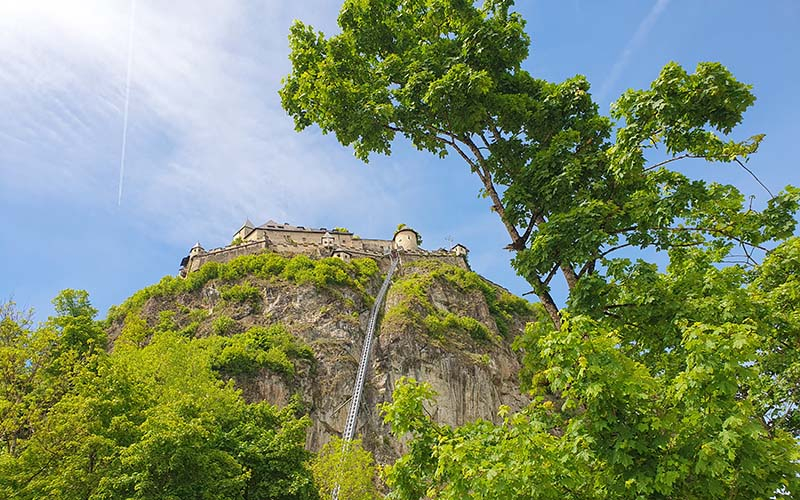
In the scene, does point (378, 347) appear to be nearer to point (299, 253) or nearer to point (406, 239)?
point (299, 253)

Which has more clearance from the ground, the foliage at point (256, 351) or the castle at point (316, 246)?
the castle at point (316, 246)

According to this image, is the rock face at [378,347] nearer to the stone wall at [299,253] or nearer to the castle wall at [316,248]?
the stone wall at [299,253]

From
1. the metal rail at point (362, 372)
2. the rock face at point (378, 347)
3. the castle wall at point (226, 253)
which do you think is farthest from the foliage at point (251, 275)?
the castle wall at point (226, 253)

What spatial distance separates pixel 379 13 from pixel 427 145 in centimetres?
253

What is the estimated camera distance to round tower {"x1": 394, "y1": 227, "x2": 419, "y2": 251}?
7644cm

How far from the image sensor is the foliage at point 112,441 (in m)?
14.4

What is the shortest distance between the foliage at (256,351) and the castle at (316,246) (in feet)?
61.0

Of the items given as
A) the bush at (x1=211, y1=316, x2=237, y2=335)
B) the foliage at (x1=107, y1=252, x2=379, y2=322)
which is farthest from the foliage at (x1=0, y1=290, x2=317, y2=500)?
the foliage at (x1=107, y1=252, x2=379, y2=322)

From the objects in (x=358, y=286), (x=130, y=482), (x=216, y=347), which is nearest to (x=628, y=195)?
(x=130, y=482)

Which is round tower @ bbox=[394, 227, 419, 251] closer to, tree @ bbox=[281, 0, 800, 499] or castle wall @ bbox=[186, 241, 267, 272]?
castle wall @ bbox=[186, 241, 267, 272]

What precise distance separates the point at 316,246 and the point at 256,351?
2732 cm

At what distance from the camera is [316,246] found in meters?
66.3

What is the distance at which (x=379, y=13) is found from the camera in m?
10.0

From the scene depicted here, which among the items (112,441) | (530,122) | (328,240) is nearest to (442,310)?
(328,240)
